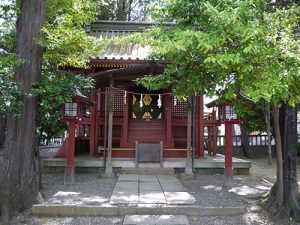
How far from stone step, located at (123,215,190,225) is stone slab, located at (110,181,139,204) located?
1.89ft

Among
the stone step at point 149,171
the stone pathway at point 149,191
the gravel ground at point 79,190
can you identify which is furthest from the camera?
the stone step at point 149,171

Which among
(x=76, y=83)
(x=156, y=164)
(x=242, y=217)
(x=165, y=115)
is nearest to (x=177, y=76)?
(x=76, y=83)

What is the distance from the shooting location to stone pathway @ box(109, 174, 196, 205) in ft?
20.4

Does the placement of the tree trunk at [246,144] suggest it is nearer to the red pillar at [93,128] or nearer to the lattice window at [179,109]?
the lattice window at [179,109]

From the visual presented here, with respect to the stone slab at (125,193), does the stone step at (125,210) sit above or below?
below

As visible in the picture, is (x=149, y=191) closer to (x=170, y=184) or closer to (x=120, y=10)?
(x=170, y=184)

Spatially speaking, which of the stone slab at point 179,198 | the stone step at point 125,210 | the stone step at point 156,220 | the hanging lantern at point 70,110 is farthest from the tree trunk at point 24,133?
the stone slab at point 179,198

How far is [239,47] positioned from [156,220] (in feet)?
10.8

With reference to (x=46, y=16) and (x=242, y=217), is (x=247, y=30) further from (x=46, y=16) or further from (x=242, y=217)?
(x=46, y=16)

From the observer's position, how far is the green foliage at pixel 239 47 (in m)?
4.01

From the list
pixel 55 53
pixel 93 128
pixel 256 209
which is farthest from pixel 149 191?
pixel 93 128

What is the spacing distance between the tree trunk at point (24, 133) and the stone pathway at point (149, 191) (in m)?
1.81

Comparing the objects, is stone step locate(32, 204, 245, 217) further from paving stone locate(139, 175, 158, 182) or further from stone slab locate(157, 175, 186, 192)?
paving stone locate(139, 175, 158, 182)

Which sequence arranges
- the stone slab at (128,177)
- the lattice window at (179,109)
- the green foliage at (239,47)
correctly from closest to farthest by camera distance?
the green foliage at (239,47), the stone slab at (128,177), the lattice window at (179,109)
